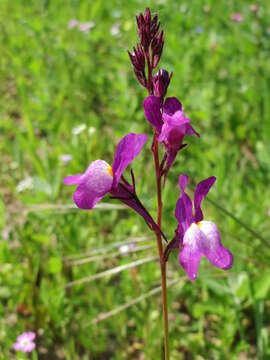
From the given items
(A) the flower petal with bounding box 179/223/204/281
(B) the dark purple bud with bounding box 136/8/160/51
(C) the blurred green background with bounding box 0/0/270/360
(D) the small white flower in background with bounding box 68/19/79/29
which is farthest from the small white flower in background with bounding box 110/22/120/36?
(A) the flower petal with bounding box 179/223/204/281

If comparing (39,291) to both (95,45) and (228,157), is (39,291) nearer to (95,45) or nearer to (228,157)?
(228,157)

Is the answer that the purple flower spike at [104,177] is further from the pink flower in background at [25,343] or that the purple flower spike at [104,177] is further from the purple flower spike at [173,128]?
the pink flower in background at [25,343]

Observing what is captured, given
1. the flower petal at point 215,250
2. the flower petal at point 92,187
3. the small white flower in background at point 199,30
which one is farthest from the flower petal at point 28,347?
the small white flower in background at point 199,30

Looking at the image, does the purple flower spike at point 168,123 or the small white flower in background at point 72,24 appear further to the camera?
the small white flower in background at point 72,24

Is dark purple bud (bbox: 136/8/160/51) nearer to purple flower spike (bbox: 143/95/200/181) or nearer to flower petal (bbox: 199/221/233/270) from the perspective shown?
purple flower spike (bbox: 143/95/200/181)

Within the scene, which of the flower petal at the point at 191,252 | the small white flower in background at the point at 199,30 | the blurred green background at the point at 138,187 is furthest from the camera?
the small white flower in background at the point at 199,30

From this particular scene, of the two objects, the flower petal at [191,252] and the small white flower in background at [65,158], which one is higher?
the small white flower in background at [65,158]

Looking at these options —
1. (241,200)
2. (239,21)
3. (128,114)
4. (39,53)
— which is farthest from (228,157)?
(39,53)

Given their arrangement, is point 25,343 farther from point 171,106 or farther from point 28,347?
point 171,106
